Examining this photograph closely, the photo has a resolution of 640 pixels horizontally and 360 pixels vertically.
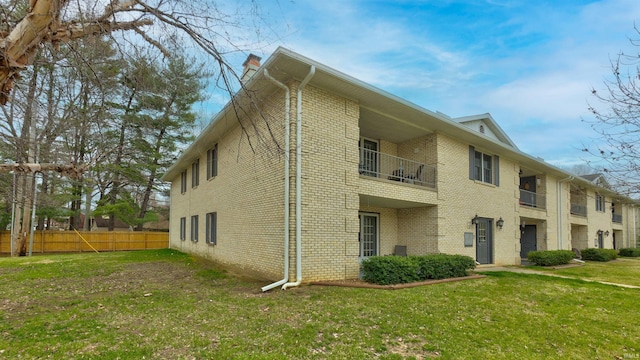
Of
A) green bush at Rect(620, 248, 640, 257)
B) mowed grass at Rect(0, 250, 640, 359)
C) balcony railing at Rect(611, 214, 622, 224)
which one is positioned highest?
balcony railing at Rect(611, 214, 622, 224)

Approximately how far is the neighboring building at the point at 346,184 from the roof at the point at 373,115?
0.15 feet

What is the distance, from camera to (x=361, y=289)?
752 cm

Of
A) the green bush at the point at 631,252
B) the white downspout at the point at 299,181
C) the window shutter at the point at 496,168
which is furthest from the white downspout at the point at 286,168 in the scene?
the green bush at the point at 631,252

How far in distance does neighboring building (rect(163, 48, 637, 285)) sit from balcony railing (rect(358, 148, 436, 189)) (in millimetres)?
46

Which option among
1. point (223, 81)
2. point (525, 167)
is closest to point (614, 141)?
point (223, 81)

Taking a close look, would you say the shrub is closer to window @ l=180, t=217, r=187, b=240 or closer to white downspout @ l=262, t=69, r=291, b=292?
white downspout @ l=262, t=69, r=291, b=292

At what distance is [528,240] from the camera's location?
18688mm

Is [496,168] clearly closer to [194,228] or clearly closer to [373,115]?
[373,115]

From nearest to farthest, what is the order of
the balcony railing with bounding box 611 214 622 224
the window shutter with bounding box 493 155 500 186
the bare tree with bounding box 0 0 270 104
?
the bare tree with bounding box 0 0 270 104 < the window shutter with bounding box 493 155 500 186 < the balcony railing with bounding box 611 214 622 224

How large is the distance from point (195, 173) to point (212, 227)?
4.23m

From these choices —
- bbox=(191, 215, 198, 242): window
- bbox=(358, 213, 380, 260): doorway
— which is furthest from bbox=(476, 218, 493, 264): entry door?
bbox=(191, 215, 198, 242): window

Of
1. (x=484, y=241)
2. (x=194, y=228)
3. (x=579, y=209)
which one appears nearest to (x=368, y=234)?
(x=484, y=241)

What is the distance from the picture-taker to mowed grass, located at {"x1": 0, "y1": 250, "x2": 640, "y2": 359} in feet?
14.0

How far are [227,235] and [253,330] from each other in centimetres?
762
